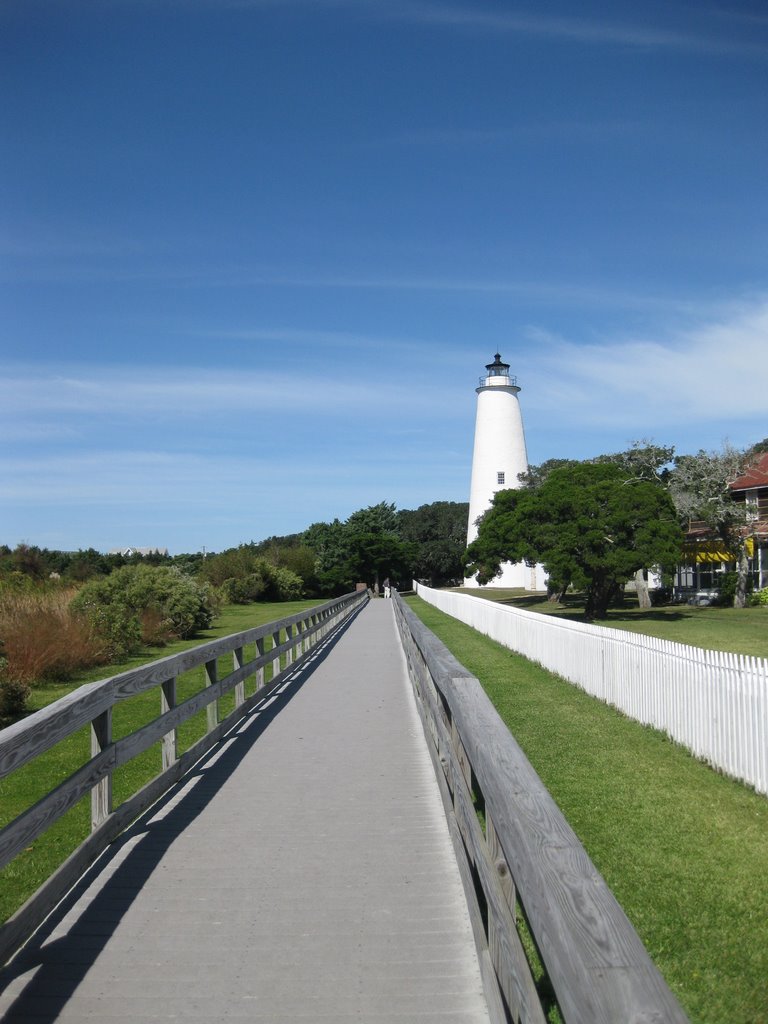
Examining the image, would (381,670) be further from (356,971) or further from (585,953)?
(585,953)

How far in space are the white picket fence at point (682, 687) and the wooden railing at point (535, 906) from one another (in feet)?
11.9

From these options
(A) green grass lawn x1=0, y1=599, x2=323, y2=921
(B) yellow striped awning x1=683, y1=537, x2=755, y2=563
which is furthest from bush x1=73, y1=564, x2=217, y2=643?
(B) yellow striped awning x1=683, y1=537, x2=755, y2=563

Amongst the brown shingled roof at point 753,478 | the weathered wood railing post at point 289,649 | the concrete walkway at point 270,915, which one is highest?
the brown shingled roof at point 753,478

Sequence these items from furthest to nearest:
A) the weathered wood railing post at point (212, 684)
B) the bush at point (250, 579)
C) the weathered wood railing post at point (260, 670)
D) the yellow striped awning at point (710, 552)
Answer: the bush at point (250, 579)
the yellow striped awning at point (710, 552)
the weathered wood railing post at point (260, 670)
the weathered wood railing post at point (212, 684)

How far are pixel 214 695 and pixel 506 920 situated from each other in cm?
591

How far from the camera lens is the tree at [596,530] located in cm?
3334

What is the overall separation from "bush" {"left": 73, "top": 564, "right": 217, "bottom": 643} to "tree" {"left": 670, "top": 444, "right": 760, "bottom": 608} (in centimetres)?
2293

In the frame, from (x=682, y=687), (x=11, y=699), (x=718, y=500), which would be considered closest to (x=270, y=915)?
(x=682, y=687)

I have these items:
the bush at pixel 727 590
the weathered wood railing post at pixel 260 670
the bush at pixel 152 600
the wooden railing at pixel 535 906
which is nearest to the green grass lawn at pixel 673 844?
the wooden railing at pixel 535 906

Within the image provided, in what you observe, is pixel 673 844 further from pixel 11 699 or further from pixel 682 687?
pixel 11 699

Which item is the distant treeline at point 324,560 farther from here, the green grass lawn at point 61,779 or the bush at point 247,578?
the green grass lawn at point 61,779

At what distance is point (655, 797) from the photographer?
7.57 meters

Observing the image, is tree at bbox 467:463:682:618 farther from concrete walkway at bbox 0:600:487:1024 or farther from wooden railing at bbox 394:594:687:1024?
wooden railing at bbox 394:594:687:1024

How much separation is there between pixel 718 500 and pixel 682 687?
110 feet
